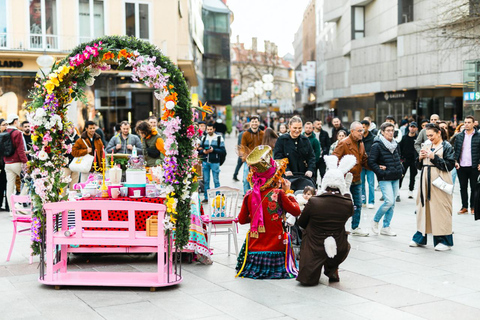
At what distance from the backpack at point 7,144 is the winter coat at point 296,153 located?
585cm

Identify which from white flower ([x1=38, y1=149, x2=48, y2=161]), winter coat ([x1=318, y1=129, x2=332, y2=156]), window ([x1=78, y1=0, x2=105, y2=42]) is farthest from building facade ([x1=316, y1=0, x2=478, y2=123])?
white flower ([x1=38, y1=149, x2=48, y2=161])

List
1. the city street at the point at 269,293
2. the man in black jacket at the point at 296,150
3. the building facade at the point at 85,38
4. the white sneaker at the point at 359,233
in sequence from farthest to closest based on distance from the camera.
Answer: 1. the building facade at the point at 85,38
2. the man in black jacket at the point at 296,150
3. the white sneaker at the point at 359,233
4. the city street at the point at 269,293

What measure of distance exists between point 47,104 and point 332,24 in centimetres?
5154

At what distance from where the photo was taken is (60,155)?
817 centimetres

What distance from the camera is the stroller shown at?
8422 mm

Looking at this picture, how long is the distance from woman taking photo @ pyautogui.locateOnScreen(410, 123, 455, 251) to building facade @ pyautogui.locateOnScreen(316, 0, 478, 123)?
19.7 metres

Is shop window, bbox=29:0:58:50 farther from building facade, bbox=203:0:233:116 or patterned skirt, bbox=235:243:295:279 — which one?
building facade, bbox=203:0:233:116

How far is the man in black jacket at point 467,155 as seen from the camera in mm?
12422

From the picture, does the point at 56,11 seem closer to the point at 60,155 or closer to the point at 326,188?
the point at 60,155

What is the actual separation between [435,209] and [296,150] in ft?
8.52

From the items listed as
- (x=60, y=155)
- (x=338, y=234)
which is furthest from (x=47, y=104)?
(x=338, y=234)

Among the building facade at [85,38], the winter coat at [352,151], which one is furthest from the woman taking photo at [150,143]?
the building facade at [85,38]

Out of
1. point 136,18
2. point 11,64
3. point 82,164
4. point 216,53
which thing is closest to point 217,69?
point 216,53

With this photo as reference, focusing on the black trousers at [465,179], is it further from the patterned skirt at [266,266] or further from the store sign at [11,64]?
the store sign at [11,64]
